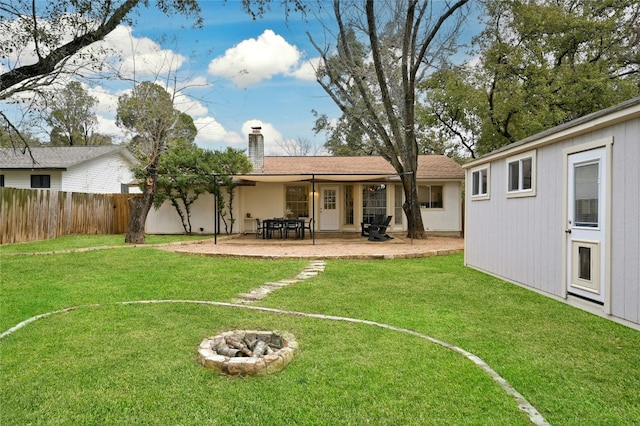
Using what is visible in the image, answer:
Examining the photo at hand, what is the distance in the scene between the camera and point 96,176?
22.4 meters

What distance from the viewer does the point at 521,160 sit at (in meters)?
6.98

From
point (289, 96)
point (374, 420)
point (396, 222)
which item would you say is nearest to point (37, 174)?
point (289, 96)

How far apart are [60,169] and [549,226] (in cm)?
2163

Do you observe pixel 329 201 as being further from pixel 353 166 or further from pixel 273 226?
pixel 273 226

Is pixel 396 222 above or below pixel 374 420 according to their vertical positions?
above

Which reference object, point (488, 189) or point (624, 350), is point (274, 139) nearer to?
point (488, 189)

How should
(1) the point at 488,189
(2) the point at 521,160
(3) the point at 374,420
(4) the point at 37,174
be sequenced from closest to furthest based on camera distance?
1. (3) the point at 374,420
2. (2) the point at 521,160
3. (1) the point at 488,189
4. (4) the point at 37,174

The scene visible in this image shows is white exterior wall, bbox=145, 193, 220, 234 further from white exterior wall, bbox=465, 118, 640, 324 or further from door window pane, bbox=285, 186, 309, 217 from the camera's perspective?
white exterior wall, bbox=465, 118, 640, 324

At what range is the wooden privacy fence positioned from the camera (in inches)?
484

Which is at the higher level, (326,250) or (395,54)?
(395,54)

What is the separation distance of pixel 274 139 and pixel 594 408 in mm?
33331

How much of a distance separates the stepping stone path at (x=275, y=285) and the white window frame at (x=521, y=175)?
4096 millimetres

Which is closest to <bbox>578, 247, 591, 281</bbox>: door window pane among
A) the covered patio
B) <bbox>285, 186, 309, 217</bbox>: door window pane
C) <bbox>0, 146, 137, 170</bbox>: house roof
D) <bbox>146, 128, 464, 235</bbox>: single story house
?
the covered patio

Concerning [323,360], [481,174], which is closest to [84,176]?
[481,174]
